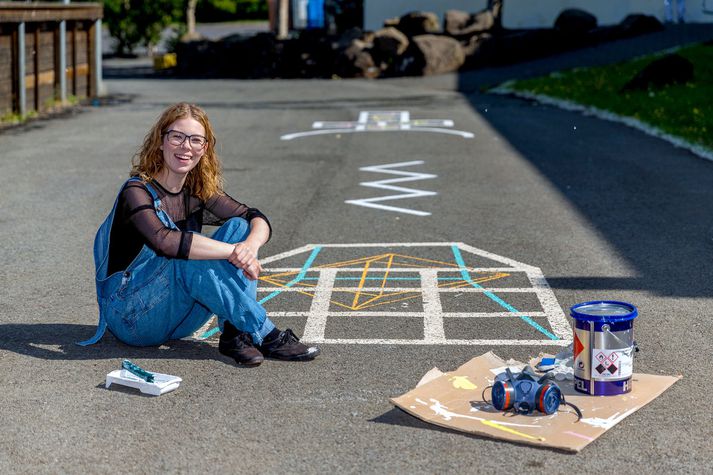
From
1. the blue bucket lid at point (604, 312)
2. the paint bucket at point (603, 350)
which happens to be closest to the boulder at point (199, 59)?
the blue bucket lid at point (604, 312)

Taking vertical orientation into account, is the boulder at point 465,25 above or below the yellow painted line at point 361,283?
above

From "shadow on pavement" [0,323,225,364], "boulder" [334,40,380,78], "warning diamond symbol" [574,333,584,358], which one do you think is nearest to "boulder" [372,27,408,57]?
"boulder" [334,40,380,78]

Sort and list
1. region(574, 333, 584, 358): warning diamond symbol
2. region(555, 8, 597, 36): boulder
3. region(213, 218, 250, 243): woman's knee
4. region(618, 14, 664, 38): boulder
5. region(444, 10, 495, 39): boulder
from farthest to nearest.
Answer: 1. region(444, 10, 495, 39): boulder
2. region(555, 8, 597, 36): boulder
3. region(618, 14, 664, 38): boulder
4. region(213, 218, 250, 243): woman's knee
5. region(574, 333, 584, 358): warning diamond symbol

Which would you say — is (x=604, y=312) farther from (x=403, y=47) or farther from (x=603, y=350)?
(x=403, y=47)

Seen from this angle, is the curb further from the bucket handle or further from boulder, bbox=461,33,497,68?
the bucket handle

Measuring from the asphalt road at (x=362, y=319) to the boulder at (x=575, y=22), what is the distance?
61.6 feet

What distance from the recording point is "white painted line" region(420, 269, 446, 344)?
719cm

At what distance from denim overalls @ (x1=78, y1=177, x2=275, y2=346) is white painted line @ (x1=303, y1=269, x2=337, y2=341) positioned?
0.73 metres

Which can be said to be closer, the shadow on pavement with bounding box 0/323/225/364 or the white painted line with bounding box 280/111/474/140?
the shadow on pavement with bounding box 0/323/225/364

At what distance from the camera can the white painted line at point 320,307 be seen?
728 cm

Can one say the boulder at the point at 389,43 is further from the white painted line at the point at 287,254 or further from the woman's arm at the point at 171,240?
the woman's arm at the point at 171,240

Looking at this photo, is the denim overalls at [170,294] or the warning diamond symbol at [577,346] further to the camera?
the denim overalls at [170,294]

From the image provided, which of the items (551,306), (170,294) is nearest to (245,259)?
(170,294)

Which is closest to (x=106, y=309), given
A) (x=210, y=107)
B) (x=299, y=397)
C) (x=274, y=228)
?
(x=299, y=397)
